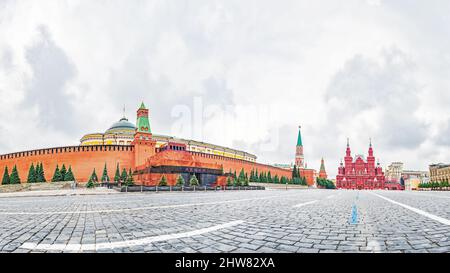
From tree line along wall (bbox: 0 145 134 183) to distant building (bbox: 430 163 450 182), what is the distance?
284 feet

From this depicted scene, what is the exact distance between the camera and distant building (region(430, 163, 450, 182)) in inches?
3404

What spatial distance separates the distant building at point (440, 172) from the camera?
86.5 meters

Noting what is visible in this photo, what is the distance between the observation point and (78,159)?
5284 centimetres

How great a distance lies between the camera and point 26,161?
54312mm

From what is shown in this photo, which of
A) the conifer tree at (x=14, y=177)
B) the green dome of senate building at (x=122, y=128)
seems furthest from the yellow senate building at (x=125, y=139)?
the conifer tree at (x=14, y=177)

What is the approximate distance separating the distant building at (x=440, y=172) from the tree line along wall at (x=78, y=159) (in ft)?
284

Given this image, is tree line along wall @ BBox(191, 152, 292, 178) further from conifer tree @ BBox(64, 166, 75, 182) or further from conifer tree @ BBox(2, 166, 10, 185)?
conifer tree @ BBox(2, 166, 10, 185)

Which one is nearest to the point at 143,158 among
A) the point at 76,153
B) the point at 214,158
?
the point at 76,153

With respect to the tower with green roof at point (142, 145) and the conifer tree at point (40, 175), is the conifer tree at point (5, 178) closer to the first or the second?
the conifer tree at point (40, 175)

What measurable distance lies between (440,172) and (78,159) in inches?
3894

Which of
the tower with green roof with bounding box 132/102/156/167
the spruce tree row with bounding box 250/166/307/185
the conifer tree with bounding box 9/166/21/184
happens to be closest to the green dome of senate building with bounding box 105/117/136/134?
the tower with green roof with bounding box 132/102/156/167

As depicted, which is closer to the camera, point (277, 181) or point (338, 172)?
point (277, 181)
